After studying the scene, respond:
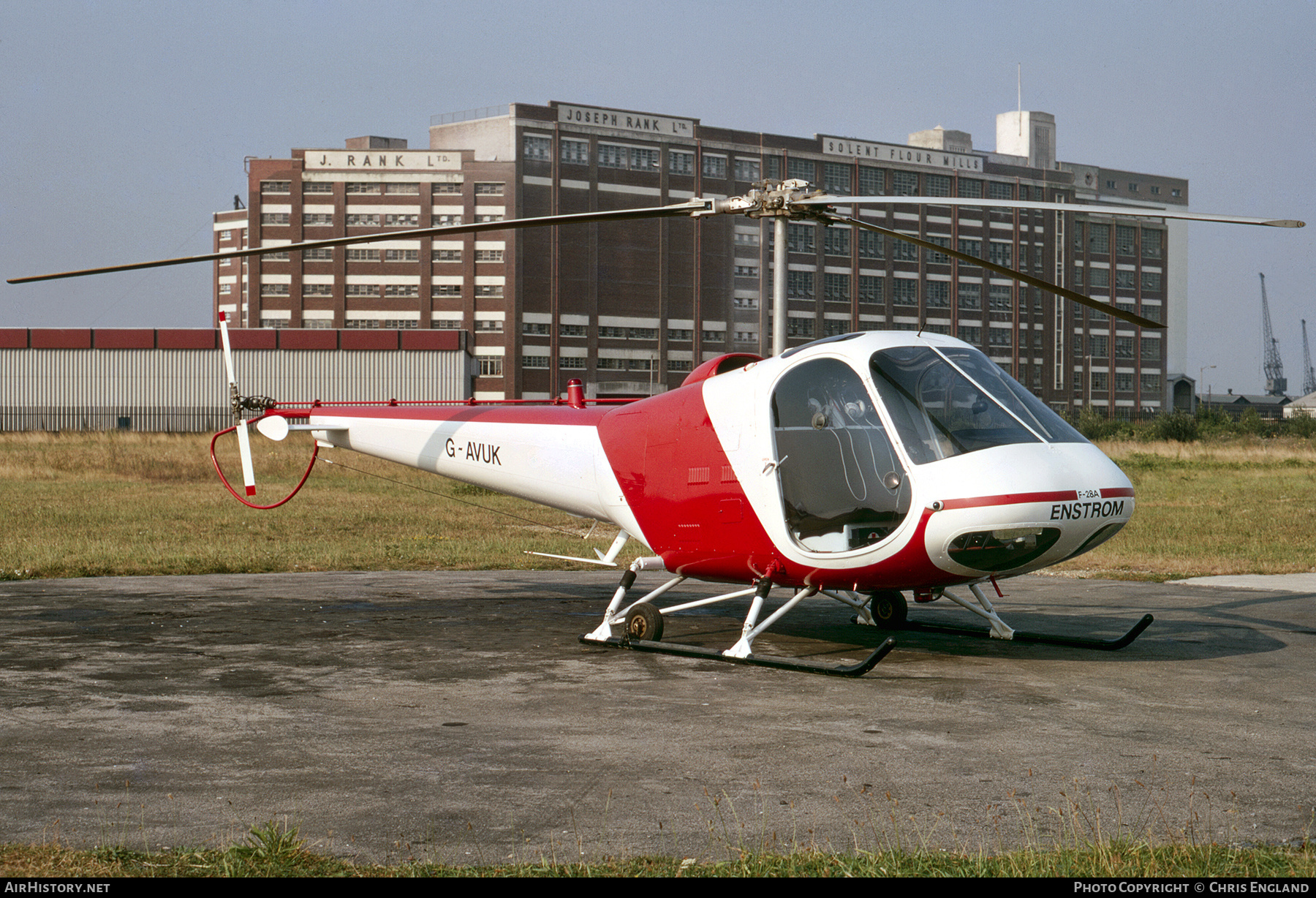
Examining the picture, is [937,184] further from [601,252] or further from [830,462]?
[830,462]

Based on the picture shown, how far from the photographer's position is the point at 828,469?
34.2 feet

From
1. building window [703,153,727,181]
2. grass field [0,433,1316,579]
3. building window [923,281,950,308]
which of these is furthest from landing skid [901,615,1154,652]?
building window [923,281,950,308]

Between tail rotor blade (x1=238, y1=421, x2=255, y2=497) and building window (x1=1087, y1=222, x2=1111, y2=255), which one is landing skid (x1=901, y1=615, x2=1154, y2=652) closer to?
tail rotor blade (x1=238, y1=421, x2=255, y2=497)

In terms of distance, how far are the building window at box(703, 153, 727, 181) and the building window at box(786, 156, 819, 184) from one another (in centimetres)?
608

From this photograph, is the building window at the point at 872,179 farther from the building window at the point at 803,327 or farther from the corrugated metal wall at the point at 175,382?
the corrugated metal wall at the point at 175,382

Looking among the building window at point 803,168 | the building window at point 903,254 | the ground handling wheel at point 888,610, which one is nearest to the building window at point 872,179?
the building window at point 803,168

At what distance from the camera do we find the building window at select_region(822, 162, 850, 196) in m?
102

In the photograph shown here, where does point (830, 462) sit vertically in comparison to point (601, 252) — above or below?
below

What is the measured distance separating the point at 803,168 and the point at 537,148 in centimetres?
2369

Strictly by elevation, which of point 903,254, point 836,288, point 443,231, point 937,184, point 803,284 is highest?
point 937,184

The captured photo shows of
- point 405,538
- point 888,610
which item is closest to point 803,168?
point 405,538

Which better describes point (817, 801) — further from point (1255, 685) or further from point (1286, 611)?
point (1286, 611)

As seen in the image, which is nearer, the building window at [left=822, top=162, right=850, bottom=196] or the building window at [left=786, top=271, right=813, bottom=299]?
the building window at [left=786, top=271, right=813, bottom=299]

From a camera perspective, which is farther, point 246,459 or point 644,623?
point 246,459
